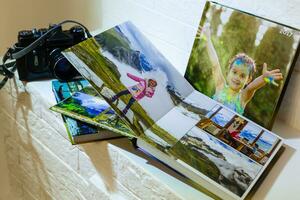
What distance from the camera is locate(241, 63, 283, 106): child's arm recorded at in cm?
70

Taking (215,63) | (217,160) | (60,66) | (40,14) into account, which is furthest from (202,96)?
(40,14)

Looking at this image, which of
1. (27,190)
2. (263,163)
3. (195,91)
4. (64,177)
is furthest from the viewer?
(27,190)

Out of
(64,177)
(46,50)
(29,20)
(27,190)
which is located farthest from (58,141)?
(29,20)

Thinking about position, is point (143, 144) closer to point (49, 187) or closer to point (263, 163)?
point (263, 163)

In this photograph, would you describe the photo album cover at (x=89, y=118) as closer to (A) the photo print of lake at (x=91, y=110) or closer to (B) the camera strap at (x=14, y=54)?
(A) the photo print of lake at (x=91, y=110)

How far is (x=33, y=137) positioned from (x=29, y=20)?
1.31ft

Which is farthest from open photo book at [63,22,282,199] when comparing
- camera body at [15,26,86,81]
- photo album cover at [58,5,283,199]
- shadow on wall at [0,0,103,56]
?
shadow on wall at [0,0,103,56]

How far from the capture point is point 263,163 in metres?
0.64

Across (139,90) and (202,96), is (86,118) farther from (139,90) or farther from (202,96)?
(202,96)

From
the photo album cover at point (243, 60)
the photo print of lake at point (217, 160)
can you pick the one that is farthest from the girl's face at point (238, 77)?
the photo print of lake at point (217, 160)

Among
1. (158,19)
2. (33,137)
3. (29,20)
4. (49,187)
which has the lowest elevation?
(49,187)

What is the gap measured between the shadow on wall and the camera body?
25 centimetres

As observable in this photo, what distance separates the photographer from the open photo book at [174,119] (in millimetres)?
610

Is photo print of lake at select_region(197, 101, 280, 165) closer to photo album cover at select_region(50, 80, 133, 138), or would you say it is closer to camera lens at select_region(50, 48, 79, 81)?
photo album cover at select_region(50, 80, 133, 138)
